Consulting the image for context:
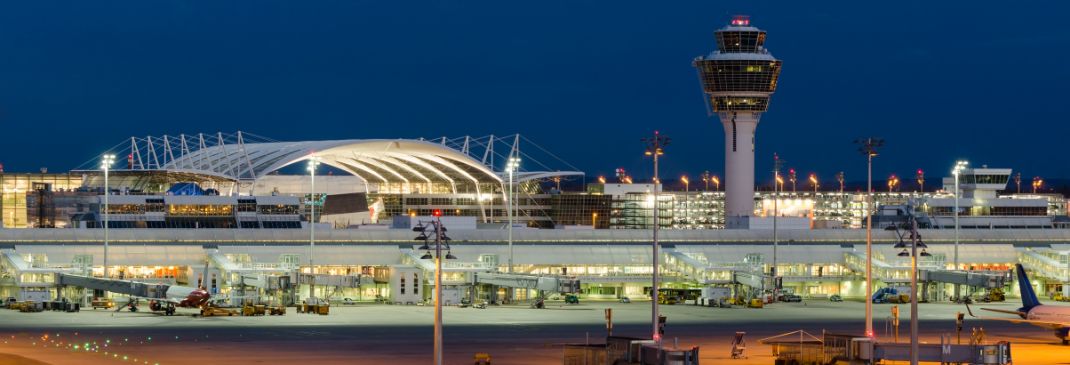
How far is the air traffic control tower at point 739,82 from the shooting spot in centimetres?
17025

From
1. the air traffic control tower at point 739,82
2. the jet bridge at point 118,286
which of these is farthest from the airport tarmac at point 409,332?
the air traffic control tower at point 739,82

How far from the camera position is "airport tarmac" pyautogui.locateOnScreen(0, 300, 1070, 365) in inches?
2731

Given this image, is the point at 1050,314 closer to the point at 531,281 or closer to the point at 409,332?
the point at 409,332

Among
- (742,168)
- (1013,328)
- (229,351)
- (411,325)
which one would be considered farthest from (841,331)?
(742,168)

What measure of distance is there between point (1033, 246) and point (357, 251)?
2565 inches

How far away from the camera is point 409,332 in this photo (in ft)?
278

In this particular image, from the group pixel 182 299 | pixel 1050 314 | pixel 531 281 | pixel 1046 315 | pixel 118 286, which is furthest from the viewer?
pixel 531 281

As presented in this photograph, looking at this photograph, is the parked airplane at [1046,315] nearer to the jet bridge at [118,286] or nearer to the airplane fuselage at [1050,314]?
the airplane fuselage at [1050,314]

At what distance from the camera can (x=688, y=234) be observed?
147 m

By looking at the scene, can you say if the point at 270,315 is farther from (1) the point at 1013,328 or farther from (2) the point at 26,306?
(1) the point at 1013,328

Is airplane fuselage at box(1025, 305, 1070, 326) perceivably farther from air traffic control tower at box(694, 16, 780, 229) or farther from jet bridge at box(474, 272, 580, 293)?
air traffic control tower at box(694, 16, 780, 229)

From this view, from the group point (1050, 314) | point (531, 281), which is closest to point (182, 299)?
point (531, 281)

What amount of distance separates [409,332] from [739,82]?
9260cm

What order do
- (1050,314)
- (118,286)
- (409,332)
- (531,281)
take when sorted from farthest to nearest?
(531,281) < (118,286) < (409,332) < (1050,314)
